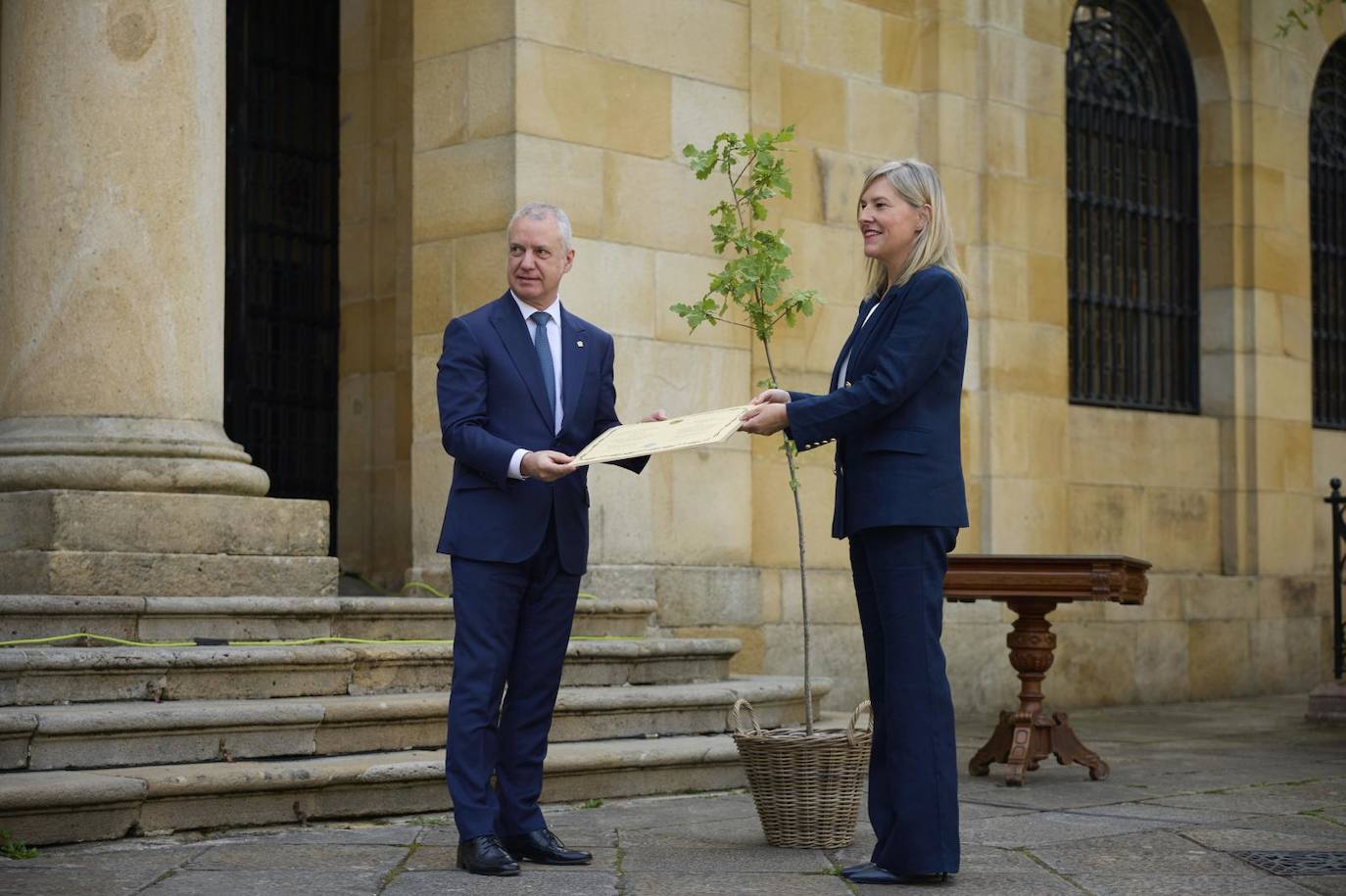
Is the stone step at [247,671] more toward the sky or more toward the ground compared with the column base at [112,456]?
more toward the ground

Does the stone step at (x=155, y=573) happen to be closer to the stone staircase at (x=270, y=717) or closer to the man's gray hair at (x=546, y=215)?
the stone staircase at (x=270, y=717)

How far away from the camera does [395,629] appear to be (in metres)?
8.06

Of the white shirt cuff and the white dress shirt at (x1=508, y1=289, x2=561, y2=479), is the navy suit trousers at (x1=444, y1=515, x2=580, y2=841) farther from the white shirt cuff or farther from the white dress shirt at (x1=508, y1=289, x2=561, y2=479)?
the white dress shirt at (x1=508, y1=289, x2=561, y2=479)

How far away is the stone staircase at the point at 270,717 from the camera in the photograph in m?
6.11

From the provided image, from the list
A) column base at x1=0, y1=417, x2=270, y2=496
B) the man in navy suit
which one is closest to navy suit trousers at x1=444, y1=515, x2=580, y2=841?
the man in navy suit

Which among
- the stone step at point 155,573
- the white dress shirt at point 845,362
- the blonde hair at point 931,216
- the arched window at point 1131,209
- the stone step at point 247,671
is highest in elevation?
the arched window at point 1131,209

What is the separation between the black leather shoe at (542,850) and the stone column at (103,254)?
8.83 ft

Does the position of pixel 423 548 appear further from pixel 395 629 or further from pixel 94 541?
pixel 94 541

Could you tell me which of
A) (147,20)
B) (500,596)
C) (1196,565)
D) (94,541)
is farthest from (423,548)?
(1196,565)

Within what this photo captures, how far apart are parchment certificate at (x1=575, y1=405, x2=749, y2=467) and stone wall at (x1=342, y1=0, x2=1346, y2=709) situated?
12.1 ft

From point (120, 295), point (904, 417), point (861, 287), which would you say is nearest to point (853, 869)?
point (904, 417)

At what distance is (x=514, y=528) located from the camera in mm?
5727

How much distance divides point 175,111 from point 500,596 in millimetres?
3252

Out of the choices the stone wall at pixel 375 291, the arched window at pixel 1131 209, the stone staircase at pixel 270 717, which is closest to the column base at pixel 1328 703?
the arched window at pixel 1131 209
